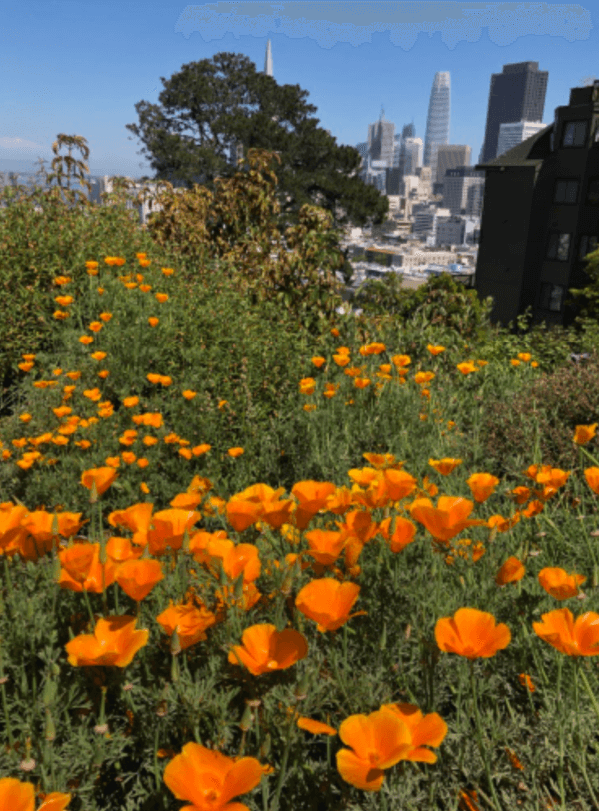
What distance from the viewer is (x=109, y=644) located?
120cm

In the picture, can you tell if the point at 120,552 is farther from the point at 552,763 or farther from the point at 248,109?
the point at 248,109

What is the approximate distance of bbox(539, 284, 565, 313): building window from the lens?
26.6 metres

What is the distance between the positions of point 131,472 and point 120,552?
6.66 feet

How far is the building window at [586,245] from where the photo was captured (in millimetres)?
25342

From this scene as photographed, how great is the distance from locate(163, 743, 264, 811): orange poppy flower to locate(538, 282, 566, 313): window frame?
91.7ft

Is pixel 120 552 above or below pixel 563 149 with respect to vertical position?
below

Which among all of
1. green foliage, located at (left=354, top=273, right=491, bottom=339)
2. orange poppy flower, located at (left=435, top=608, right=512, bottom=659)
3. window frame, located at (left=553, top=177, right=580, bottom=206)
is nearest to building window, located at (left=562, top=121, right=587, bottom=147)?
window frame, located at (left=553, top=177, right=580, bottom=206)

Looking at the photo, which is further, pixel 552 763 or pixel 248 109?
pixel 248 109

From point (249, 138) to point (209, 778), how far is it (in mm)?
30520

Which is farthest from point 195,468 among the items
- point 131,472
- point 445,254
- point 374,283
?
point 445,254

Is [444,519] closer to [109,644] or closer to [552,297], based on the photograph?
[109,644]

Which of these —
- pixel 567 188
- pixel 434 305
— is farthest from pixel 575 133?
pixel 434 305

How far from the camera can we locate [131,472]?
3.37 m

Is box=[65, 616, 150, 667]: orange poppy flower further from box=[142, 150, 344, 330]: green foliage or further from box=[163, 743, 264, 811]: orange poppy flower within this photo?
box=[142, 150, 344, 330]: green foliage
